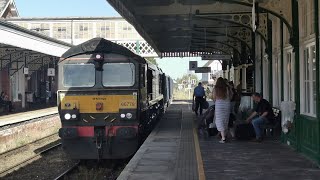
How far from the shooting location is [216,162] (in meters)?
8.80

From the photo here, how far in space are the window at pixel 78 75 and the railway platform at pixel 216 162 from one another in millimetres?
2149

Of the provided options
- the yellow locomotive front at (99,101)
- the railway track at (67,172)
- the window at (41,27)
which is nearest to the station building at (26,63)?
the window at (41,27)

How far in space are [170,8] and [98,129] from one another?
16.1ft

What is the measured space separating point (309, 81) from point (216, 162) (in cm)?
224

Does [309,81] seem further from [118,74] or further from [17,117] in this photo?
[17,117]

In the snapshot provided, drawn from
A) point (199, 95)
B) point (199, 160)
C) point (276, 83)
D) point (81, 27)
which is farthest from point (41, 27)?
point (199, 160)

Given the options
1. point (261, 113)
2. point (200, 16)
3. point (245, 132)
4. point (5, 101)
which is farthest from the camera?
point (5, 101)

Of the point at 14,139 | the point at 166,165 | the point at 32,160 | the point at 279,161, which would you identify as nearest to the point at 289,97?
the point at 279,161

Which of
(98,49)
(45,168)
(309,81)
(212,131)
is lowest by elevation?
(45,168)

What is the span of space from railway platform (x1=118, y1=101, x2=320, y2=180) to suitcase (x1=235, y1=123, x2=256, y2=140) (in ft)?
0.99

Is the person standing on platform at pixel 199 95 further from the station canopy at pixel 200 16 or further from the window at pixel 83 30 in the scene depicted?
the window at pixel 83 30

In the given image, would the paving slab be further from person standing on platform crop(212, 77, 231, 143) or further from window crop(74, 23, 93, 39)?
window crop(74, 23, 93, 39)

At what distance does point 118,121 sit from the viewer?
11789 mm

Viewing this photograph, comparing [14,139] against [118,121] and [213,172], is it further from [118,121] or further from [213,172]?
[213,172]
